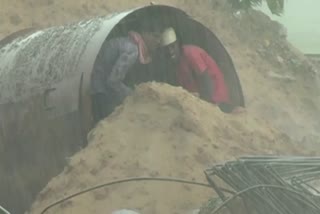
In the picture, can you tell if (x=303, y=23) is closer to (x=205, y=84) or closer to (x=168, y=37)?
(x=205, y=84)

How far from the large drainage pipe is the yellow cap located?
251 millimetres

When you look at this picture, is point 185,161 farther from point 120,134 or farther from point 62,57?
point 62,57

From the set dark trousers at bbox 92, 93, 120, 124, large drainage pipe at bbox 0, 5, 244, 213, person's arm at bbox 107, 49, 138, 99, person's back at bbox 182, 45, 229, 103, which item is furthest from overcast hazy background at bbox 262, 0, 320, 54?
dark trousers at bbox 92, 93, 120, 124

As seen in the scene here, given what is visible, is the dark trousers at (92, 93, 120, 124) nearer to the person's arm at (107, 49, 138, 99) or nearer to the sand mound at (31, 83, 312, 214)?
the person's arm at (107, 49, 138, 99)

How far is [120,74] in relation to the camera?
7.50 meters

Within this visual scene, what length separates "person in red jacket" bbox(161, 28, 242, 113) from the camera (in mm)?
8266

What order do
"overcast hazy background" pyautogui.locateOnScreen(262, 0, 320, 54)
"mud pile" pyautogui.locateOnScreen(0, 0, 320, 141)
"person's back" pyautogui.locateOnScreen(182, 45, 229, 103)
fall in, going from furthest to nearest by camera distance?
"overcast hazy background" pyautogui.locateOnScreen(262, 0, 320, 54)
"mud pile" pyautogui.locateOnScreen(0, 0, 320, 141)
"person's back" pyautogui.locateOnScreen(182, 45, 229, 103)

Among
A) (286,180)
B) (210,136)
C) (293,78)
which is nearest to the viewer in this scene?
(286,180)

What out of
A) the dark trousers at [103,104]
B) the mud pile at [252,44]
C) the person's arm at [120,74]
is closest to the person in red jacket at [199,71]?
the person's arm at [120,74]

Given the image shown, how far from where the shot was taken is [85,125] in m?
7.13

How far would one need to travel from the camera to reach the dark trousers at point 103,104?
7.53 metres

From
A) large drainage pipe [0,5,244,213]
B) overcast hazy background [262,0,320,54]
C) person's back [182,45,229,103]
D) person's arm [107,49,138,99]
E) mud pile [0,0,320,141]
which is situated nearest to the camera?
large drainage pipe [0,5,244,213]

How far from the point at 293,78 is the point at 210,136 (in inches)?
223

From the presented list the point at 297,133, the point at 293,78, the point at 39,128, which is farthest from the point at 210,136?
the point at 293,78
